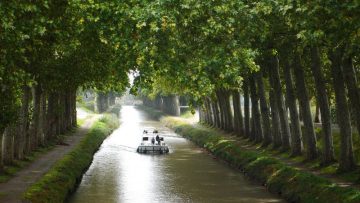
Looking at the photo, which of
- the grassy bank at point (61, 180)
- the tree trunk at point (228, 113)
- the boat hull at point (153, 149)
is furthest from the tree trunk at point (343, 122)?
the tree trunk at point (228, 113)

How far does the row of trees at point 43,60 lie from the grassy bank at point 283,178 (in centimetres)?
1127

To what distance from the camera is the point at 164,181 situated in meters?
36.9

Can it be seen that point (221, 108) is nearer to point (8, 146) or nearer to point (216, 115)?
point (216, 115)

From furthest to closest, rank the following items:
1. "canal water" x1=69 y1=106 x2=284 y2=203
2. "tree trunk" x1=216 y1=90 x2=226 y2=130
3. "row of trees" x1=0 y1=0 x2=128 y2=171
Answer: "tree trunk" x1=216 y1=90 x2=226 y2=130 → "canal water" x1=69 y1=106 x2=284 y2=203 → "row of trees" x1=0 y1=0 x2=128 y2=171

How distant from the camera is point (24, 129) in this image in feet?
118

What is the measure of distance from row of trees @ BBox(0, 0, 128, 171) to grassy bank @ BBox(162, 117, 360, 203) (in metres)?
11.3

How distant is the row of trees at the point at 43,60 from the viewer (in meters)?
19.1

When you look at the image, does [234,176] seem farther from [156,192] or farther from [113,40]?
[113,40]

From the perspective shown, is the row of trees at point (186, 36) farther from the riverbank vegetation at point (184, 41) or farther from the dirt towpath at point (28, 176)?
the dirt towpath at point (28, 176)

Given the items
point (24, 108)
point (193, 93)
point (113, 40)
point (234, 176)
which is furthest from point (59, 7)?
point (234, 176)

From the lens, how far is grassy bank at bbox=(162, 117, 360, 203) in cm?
2418

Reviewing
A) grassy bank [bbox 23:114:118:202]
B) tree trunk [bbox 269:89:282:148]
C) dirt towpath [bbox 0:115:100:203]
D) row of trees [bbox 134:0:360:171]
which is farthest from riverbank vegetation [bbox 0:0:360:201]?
tree trunk [bbox 269:89:282:148]

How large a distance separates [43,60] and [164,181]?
12121mm

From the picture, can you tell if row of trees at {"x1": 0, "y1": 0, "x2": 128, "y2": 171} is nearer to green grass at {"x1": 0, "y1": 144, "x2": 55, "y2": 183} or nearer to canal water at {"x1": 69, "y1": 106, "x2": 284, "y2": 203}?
green grass at {"x1": 0, "y1": 144, "x2": 55, "y2": 183}
